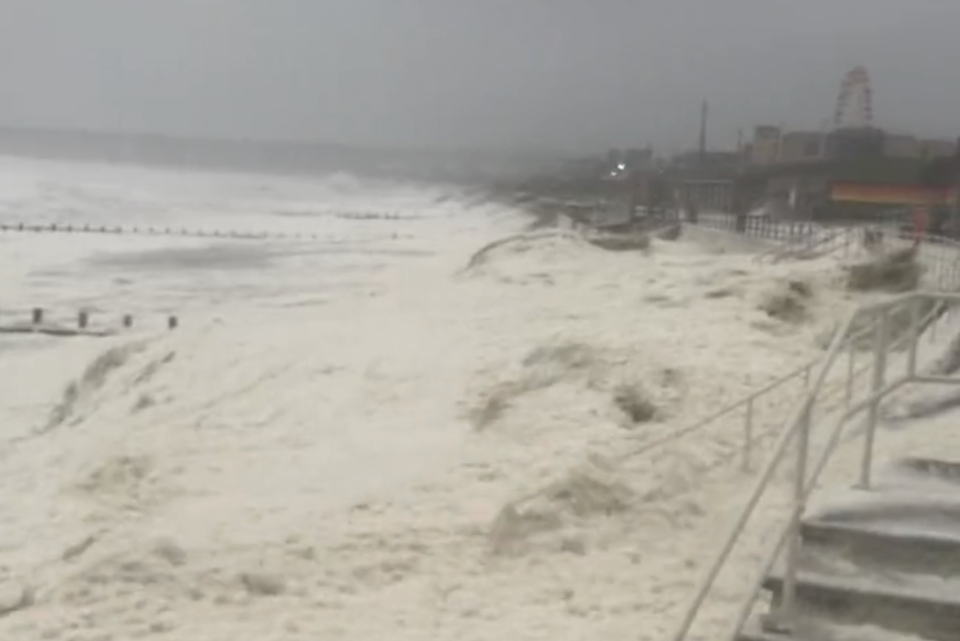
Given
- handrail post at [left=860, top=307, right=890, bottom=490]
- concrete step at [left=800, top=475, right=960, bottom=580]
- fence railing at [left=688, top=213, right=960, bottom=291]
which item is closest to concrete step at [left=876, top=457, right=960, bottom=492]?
handrail post at [left=860, top=307, right=890, bottom=490]

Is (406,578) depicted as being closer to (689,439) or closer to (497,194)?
(689,439)

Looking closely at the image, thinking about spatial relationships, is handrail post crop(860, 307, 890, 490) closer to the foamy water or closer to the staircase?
the staircase

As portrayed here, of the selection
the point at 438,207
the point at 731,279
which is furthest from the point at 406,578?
the point at 438,207

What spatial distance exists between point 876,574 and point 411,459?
22.1 feet

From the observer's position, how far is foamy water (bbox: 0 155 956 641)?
26.7 ft

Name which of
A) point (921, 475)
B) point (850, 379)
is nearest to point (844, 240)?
point (850, 379)

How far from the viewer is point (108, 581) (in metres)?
8.57

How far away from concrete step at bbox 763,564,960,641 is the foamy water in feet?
7.21

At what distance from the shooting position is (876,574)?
5094mm

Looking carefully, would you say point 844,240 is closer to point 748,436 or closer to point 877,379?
point 748,436

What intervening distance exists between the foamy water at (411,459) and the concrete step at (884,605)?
2.20 m

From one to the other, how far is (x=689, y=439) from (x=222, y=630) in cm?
494

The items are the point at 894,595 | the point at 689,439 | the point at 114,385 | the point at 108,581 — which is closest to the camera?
the point at 894,595

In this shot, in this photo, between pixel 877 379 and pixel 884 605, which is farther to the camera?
pixel 877 379
